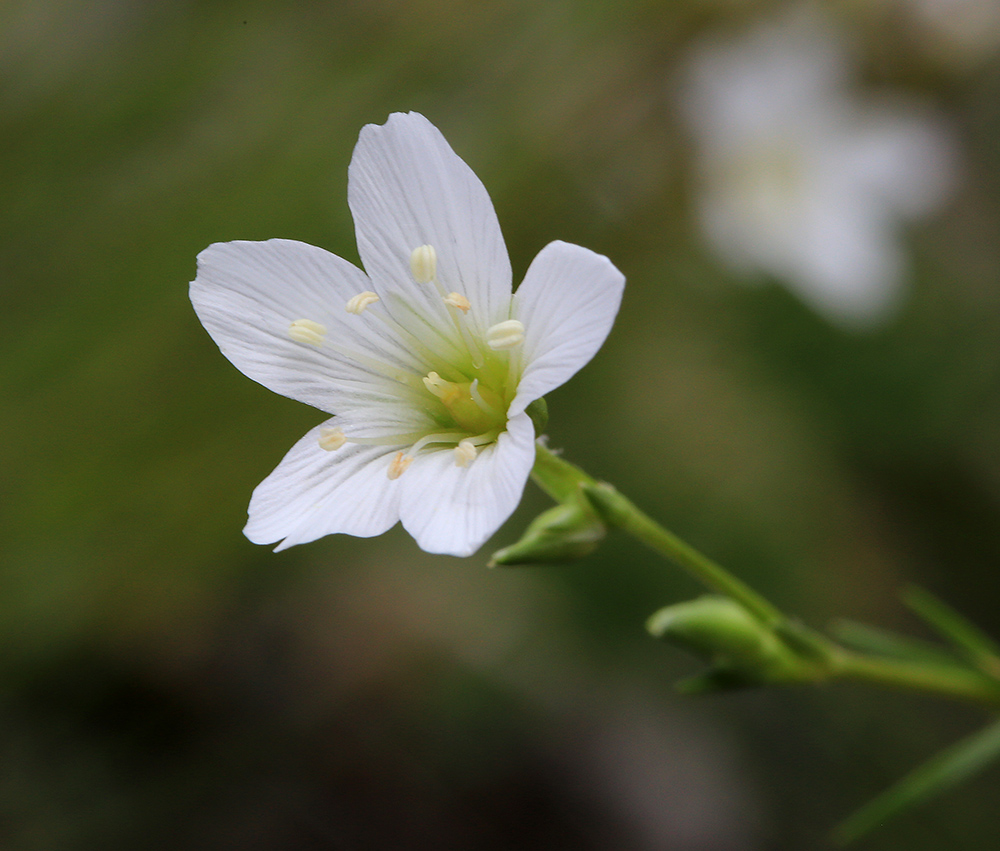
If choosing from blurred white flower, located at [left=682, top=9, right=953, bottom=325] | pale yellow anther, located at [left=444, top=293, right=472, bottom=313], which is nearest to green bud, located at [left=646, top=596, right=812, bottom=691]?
pale yellow anther, located at [left=444, top=293, right=472, bottom=313]

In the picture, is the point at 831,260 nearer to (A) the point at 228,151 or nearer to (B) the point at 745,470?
(B) the point at 745,470

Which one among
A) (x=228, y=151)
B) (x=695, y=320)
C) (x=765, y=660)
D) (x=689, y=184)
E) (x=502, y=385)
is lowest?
(x=695, y=320)

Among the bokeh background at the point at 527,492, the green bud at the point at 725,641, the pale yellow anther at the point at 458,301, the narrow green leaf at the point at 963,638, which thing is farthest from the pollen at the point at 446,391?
the bokeh background at the point at 527,492

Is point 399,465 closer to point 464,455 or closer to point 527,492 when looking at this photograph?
point 464,455

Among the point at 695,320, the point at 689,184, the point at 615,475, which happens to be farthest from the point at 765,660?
the point at 689,184

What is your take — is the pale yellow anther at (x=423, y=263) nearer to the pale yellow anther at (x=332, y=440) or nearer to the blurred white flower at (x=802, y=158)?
the pale yellow anther at (x=332, y=440)

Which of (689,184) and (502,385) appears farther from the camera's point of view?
(689,184)

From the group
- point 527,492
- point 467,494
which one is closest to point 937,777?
point 467,494
